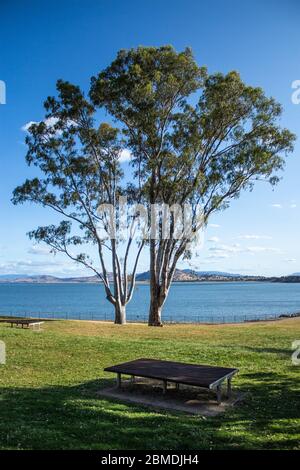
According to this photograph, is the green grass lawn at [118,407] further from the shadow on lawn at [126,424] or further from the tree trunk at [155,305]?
the tree trunk at [155,305]

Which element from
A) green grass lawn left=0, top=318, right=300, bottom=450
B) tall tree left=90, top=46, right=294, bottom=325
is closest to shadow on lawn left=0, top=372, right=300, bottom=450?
green grass lawn left=0, top=318, right=300, bottom=450

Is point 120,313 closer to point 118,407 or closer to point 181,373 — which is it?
point 181,373

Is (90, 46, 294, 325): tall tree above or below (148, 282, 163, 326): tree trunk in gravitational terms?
above

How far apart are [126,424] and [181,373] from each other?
8.00ft

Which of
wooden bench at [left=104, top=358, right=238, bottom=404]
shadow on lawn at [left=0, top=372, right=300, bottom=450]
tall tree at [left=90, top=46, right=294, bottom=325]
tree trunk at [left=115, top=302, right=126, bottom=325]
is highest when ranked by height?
tall tree at [left=90, top=46, right=294, bottom=325]

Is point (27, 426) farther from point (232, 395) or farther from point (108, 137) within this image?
point (108, 137)

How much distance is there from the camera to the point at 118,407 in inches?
327

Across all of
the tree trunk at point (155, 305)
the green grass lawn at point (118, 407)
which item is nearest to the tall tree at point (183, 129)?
the tree trunk at point (155, 305)

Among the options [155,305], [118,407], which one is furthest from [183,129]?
[118,407]

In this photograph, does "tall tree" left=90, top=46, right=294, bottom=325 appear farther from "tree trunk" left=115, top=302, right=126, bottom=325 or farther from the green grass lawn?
the green grass lawn

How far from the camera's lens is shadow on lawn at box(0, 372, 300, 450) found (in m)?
6.20

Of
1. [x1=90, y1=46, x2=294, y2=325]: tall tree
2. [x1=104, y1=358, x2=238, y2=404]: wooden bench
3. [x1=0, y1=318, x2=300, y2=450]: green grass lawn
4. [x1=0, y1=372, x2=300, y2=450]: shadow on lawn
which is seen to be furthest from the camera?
[x1=90, y1=46, x2=294, y2=325]: tall tree

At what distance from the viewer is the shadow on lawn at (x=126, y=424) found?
6199mm

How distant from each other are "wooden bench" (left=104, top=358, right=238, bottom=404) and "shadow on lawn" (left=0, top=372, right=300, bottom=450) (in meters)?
0.62
